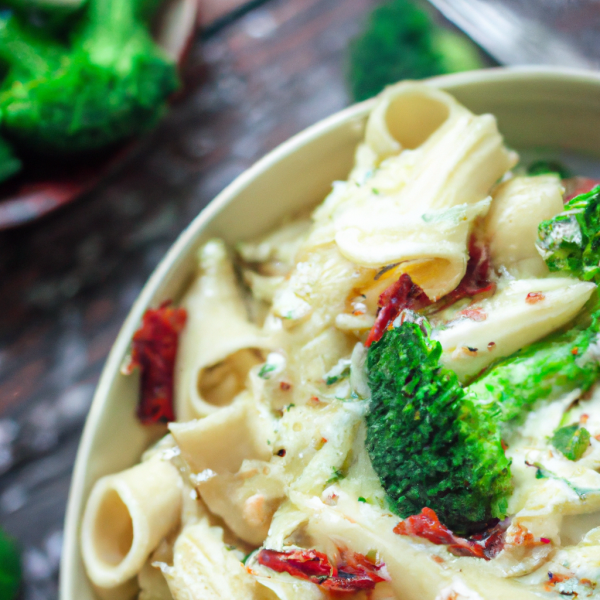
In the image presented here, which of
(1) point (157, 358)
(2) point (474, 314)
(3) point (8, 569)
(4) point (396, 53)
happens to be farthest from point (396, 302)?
(3) point (8, 569)

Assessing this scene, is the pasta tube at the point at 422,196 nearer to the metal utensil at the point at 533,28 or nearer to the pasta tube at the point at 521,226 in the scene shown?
the pasta tube at the point at 521,226

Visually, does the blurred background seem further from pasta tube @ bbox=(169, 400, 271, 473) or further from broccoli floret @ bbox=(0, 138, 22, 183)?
pasta tube @ bbox=(169, 400, 271, 473)

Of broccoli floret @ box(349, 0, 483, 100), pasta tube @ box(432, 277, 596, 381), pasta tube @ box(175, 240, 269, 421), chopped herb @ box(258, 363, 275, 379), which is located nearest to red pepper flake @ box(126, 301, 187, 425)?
pasta tube @ box(175, 240, 269, 421)

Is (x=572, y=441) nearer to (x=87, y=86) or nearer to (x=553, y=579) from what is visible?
(x=553, y=579)

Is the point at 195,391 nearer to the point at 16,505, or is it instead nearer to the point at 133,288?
the point at 133,288

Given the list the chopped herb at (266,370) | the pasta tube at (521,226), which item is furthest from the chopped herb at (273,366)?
the pasta tube at (521,226)

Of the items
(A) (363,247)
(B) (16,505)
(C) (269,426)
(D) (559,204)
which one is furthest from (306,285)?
(B) (16,505)
